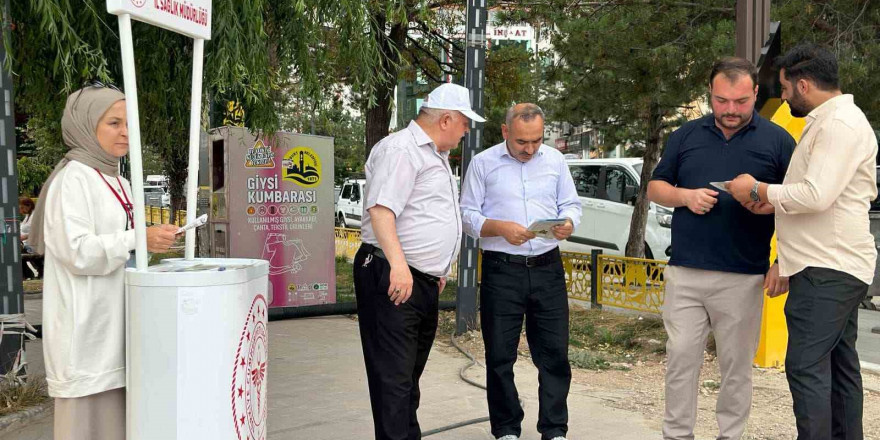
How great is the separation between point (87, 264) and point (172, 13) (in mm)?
973

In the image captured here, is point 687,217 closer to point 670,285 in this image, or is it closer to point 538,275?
point 670,285

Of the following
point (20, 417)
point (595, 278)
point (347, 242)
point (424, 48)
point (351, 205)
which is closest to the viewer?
point (20, 417)

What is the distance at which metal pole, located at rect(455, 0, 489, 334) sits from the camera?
26.5ft

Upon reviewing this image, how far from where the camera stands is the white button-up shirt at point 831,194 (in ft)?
12.0

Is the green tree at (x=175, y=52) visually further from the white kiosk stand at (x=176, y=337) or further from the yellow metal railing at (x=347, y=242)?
the yellow metal railing at (x=347, y=242)

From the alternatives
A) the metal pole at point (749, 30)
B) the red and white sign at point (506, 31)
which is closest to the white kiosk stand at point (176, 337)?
the metal pole at point (749, 30)

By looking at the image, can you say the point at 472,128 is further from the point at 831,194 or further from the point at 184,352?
the point at 184,352

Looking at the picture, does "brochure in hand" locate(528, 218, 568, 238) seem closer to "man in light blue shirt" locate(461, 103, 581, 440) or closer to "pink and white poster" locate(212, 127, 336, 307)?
"man in light blue shirt" locate(461, 103, 581, 440)

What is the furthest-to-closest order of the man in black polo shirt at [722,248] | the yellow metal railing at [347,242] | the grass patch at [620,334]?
1. the yellow metal railing at [347,242]
2. the grass patch at [620,334]
3. the man in black polo shirt at [722,248]

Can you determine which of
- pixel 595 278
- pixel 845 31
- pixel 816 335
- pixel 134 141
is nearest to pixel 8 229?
pixel 134 141

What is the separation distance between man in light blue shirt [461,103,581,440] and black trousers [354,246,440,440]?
693 mm

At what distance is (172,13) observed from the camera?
3221mm

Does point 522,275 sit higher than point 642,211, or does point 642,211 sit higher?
point 642,211

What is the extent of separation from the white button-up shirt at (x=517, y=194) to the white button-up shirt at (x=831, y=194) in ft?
3.99
